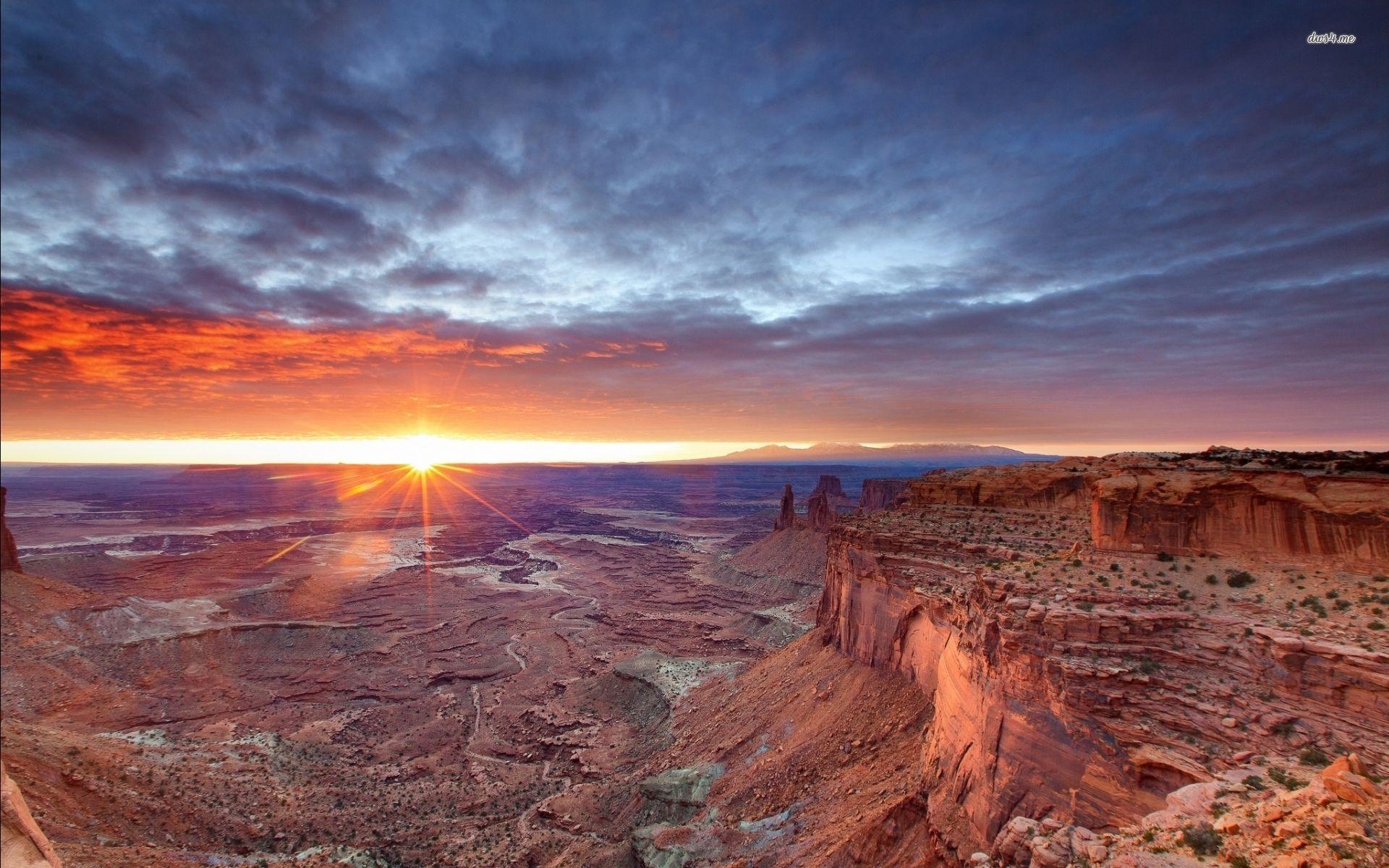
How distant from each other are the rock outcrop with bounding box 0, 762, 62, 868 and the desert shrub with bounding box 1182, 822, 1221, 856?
1490 cm

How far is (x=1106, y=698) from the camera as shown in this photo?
12.7 metres

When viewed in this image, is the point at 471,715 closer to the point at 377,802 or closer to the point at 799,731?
the point at 377,802

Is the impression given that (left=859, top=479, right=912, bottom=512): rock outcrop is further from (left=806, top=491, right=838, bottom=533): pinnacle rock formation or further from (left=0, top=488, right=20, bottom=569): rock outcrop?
(left=0, top=488, right=20, bottom=569): rock outcrop

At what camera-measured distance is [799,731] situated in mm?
25891

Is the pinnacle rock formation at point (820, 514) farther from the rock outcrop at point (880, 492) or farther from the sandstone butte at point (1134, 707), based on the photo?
the sandstone butte at point (1134, 707)

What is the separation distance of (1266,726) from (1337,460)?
8915 mm

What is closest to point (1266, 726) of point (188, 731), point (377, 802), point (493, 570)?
point (377, 802)

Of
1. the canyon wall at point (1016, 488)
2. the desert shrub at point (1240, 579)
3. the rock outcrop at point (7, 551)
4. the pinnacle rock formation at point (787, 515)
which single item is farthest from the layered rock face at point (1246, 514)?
the rock outcrop at point (7, 551)

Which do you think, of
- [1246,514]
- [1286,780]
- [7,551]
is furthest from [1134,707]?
[7,551]

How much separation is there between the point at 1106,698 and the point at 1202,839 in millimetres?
3938

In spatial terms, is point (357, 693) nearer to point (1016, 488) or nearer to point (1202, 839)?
point (1016, 488)

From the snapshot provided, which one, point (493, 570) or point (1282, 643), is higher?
point (1282, 643)

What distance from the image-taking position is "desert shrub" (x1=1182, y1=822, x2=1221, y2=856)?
8.77m

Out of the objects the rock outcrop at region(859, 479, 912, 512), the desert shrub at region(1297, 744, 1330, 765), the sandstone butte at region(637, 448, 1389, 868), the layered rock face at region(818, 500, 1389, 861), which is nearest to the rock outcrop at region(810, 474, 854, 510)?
the rock outcrop at region(859, 479, 912, 512)
